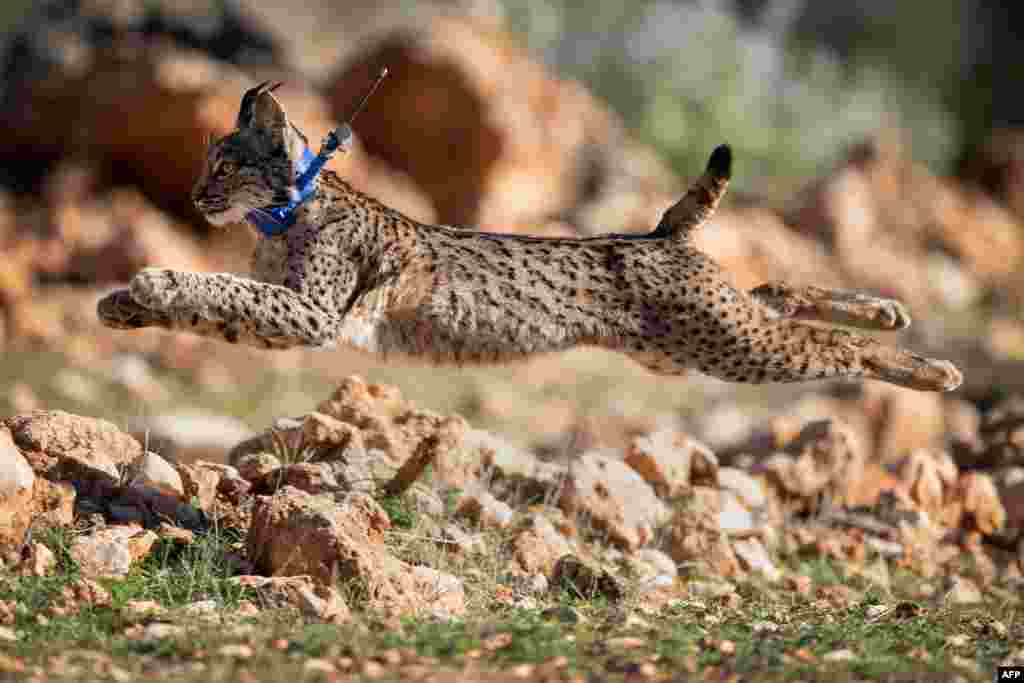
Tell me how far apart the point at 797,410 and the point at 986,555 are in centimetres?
676

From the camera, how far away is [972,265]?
2483 cm

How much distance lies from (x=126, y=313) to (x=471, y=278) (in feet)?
6.15

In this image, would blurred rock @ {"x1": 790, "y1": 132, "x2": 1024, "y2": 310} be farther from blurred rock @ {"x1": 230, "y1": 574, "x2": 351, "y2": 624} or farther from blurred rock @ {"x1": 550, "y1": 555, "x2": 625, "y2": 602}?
blurred rock @ {"x1": 230, "y1": 574, "x2": 351, "y2": 624}

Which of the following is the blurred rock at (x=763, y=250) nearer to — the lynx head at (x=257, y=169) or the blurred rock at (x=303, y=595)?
the lynx head at (x=257, y=169)

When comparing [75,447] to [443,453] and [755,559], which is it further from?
[755,559]

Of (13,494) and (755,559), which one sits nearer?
(13,494)

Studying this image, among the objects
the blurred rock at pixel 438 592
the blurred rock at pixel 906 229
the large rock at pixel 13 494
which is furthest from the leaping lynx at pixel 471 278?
the blurred rock at pixel 906 229

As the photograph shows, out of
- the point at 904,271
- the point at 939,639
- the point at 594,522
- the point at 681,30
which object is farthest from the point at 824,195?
the point at 939,639

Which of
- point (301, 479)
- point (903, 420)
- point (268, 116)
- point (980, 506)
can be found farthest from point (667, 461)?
point (903, 420)

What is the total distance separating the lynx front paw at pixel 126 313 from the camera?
7.47 metres

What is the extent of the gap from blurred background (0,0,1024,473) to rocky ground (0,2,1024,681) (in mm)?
66

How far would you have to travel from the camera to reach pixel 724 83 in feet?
82.4

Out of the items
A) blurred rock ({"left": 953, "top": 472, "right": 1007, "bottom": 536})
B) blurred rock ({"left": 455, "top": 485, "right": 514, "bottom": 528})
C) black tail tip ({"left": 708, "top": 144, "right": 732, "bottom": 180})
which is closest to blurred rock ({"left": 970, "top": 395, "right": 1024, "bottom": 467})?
blurred rock ({"left": 953, "top": 472, "right": 1007, "bottom": 536})

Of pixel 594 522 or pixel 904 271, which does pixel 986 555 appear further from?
pixel 904 271
